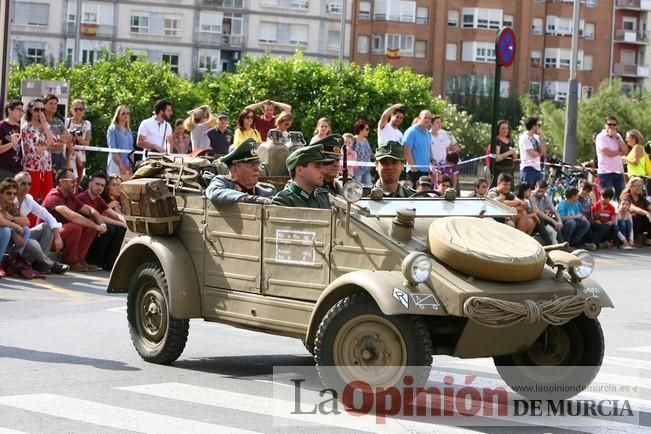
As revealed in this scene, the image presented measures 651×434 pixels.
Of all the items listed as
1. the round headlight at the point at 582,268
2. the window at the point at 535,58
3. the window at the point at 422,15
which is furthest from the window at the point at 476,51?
the round headlight at the point at 582,268

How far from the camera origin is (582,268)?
928cm

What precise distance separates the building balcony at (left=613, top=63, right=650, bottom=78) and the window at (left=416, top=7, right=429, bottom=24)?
17.5 m

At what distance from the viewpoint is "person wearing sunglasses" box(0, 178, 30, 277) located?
16.9 m

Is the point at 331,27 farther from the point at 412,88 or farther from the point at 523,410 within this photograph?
the point at 523,410

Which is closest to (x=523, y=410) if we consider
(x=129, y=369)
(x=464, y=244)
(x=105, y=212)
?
(x=464, y=244)

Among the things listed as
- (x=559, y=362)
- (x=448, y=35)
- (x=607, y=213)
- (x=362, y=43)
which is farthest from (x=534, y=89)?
(x=559, y=362)

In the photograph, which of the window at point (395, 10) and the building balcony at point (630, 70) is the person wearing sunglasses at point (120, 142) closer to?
the window at point (395, 10)

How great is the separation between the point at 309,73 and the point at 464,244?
46181 millimetres

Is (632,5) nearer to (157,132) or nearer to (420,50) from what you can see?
(420,50)

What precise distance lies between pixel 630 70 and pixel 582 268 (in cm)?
10558

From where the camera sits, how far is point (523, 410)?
30.6ft

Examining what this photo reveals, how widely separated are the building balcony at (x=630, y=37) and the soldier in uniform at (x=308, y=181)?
102482mm

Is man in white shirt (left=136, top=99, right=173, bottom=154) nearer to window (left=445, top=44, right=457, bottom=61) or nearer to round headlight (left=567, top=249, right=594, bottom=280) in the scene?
round headlight (left=567, top=249, right=594, bottom=280)

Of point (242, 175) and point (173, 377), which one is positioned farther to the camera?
point (242, 175)
